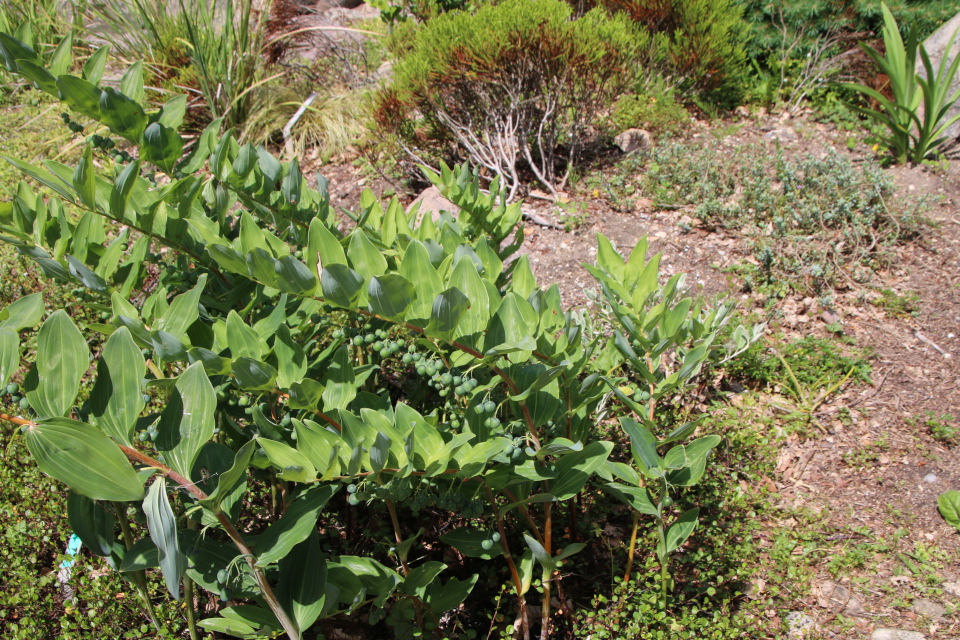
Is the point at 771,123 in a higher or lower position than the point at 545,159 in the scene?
higher

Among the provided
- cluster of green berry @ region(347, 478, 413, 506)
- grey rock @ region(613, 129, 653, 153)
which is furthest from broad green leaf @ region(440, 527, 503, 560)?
grey rock @ region(613, 129, 653, 153)

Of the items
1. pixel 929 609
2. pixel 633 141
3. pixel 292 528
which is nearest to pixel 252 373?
pixel 292 528

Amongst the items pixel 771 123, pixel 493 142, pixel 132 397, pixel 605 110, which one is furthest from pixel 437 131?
pixel 132 397

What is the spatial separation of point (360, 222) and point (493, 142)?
10.6 ft

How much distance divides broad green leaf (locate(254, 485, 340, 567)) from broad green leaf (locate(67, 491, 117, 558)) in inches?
16.2

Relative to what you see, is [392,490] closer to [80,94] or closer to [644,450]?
[644,450]

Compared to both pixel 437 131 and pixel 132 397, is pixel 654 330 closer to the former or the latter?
pixel 132 397

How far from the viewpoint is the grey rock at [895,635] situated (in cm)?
208

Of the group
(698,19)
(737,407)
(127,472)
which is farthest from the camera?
(698,19)

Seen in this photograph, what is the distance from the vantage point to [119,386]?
1.16 m

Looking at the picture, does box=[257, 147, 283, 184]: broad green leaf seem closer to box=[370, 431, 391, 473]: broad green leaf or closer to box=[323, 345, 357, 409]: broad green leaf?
box=[323, 345, 357, 409]: broad green leaf

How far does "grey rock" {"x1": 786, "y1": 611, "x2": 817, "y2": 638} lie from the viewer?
207 cm

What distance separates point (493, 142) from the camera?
4.94 m

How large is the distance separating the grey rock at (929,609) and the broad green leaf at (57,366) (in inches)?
108
